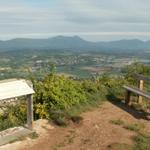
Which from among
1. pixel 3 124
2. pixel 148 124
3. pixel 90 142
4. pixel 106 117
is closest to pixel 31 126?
pixel 3 124

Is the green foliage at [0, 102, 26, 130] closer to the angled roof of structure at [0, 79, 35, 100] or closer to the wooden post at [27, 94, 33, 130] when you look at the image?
the wooden post at [27, 94, 33, 130]

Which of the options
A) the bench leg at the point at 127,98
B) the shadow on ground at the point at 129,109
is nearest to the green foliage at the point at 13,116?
the shadow on ground at the point at 129,109

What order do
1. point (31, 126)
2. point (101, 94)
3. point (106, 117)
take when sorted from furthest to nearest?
point (101, 94) < point (106, 117) < point (31, 126)

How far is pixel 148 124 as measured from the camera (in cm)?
933

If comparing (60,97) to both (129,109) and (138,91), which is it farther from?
(138,91)

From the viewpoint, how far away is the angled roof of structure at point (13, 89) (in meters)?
8.14

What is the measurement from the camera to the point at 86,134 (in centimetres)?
866

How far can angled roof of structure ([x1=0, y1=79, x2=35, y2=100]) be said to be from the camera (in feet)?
26.7

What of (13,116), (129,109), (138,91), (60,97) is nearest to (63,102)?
(60,97)

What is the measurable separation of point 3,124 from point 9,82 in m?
1.11

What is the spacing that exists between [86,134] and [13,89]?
6.12 ft

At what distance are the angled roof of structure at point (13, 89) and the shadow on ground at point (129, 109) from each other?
3105 mm

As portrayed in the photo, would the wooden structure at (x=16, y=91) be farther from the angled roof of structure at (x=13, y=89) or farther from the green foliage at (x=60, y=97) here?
the green foliage at (x=60, y=97)

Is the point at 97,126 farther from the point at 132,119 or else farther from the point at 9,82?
the point at 9,82
